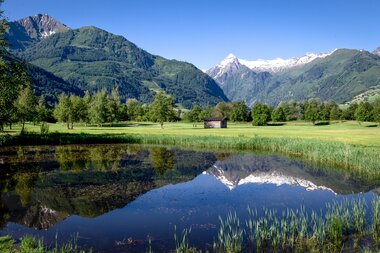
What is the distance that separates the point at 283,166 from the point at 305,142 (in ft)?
47.4

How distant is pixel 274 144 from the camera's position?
66.5 meters

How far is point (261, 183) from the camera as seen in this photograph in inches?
1576

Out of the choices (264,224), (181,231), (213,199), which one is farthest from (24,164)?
(264,224)

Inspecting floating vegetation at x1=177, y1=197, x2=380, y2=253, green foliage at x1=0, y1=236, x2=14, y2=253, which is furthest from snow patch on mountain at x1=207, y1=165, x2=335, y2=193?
green foliage at x1=0, y1=236, x2=14, y2=253

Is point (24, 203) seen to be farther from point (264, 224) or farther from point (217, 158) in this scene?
point (217, 158)

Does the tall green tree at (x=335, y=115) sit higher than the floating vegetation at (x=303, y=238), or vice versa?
the tall green tree at (x=335, y=115)

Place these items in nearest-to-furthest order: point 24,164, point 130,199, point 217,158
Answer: point 130,199, point 24,164, point 217,158

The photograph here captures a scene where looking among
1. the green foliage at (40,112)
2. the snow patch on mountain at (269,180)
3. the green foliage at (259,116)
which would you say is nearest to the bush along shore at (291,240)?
the snow patch on mountain at (269,180)

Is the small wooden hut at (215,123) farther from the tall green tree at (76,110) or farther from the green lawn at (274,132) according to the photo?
the tall green tree at (76,110)

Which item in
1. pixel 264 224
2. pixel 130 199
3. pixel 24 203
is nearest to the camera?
pixel 264 224

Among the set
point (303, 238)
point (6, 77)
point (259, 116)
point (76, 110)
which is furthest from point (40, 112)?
point (303, 238)

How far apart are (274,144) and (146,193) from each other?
38.5 m

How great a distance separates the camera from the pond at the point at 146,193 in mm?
22172

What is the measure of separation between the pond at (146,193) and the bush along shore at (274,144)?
9.13 feet
